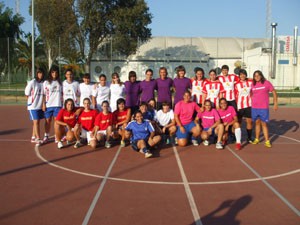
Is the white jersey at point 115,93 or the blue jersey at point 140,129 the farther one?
the white jersey at point 115,93

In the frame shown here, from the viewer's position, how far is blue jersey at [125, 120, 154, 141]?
763 cm

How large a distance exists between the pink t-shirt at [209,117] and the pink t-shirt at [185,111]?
28cm

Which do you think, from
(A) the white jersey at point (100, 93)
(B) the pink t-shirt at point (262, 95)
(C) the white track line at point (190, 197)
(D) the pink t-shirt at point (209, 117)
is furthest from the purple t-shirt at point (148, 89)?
(B) the pink t-shirt at point (262, 95)

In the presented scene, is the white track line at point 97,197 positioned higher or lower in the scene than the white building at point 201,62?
lower

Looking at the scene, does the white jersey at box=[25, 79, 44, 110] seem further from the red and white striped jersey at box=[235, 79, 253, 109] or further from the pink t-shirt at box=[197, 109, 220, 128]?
the red and white striped jersey at box=[235, 79, 253, 109]

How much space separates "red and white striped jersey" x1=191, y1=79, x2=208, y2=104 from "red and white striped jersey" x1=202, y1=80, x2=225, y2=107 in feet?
0.66

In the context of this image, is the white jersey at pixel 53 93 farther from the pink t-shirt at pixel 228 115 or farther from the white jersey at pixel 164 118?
the pink t-shirt at pixel 228 115

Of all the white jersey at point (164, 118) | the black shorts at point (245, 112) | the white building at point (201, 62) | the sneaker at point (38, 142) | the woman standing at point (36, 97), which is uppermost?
the white building at point (201, 62)

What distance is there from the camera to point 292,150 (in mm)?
8164

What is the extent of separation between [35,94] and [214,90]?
4.49 metres

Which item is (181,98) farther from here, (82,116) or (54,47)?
(54,47)

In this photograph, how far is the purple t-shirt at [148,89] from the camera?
8859 mm

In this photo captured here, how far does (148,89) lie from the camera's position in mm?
8852

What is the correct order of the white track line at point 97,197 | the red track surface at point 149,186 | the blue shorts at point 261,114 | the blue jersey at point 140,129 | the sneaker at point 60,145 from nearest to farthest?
the white track line at point 97,197, the red track surface at point 149,186, the blue jersey at point 140,129, the sneaker at point 60,145, the blue shorts at point 261,114
